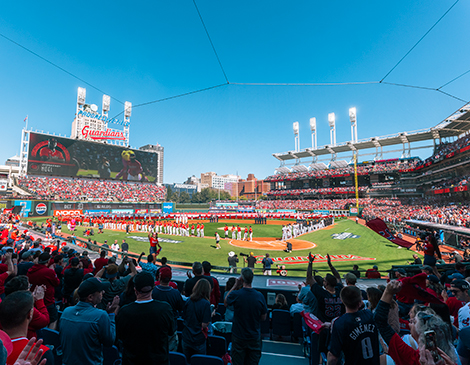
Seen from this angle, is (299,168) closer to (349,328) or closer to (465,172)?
(465,172)

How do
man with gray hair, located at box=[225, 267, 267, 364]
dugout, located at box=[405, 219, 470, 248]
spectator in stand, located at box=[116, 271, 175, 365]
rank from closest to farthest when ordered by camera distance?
spectator in stand, located at box=[116, 271, 175, 365] < man with gray hair, located at box=[225, 267, 267, 364] < dugout, located at box=[405, 219, 470, 248]

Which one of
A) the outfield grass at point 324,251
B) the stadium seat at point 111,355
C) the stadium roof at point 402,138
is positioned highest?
the stadium roof at point 402,138

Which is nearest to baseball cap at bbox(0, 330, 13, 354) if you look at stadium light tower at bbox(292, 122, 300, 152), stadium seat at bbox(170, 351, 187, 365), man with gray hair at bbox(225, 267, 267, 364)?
stadium seat at bbox(170, 351, 187, 365)

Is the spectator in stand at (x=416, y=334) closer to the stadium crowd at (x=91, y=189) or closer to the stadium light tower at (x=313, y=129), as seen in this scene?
the stadium crowd at (x=91, y=189)

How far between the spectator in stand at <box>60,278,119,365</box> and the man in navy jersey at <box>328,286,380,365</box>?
2308 millimetres

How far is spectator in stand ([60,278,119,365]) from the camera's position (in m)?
2.58

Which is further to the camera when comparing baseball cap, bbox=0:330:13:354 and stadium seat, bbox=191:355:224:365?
stadium seat, bbox=191:355:224:365

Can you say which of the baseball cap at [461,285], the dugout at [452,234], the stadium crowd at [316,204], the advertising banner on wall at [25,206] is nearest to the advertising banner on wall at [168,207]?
the advertising banner on wall at [25,206]

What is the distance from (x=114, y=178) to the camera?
61562 mm

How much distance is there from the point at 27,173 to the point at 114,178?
16710 millimetres

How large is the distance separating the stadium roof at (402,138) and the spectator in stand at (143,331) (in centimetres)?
4083

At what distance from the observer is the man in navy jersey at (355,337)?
95.1 inches

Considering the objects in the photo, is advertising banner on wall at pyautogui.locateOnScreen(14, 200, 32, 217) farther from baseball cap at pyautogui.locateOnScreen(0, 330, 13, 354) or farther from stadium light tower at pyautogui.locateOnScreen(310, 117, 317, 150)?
stadium light tower at pyautogui.locateOnScreen(310, 117, 317, 150)

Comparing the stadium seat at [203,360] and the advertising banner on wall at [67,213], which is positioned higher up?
the stadium seat at [203,360]
